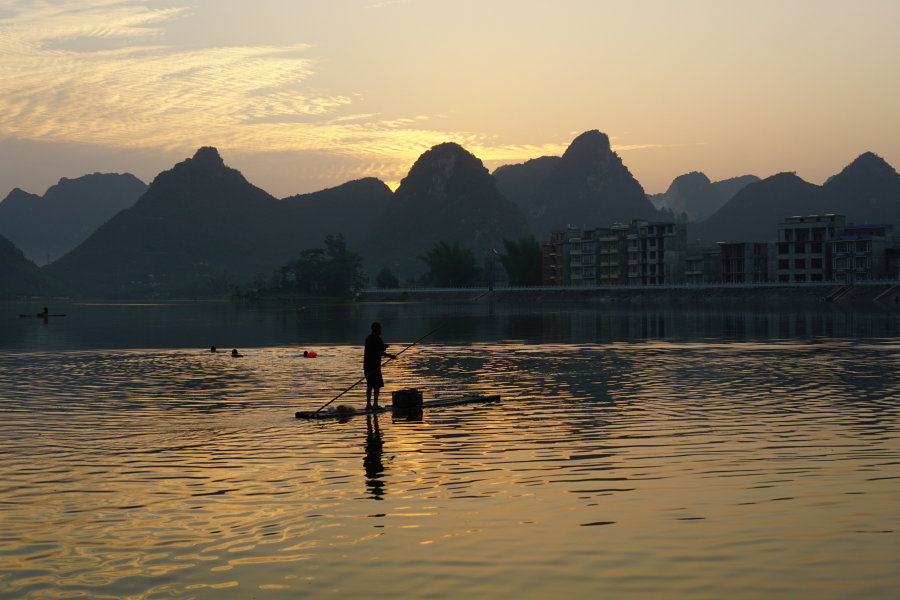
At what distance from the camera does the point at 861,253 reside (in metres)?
154

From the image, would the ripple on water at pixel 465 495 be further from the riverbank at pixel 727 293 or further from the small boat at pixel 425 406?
the riverbank at pixel 727 293

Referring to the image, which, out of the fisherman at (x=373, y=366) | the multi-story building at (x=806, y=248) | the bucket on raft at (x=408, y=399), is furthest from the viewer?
the multi-story building at (x=806, y=248)

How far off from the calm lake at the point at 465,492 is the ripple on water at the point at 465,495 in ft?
0.18

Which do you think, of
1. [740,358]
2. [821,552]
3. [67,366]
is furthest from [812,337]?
[821,552]

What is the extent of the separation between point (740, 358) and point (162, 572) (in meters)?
35.2

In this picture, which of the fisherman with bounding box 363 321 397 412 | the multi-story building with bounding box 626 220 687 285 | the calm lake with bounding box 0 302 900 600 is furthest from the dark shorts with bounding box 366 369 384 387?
the multi-story building with bounding box 626 220 687 285

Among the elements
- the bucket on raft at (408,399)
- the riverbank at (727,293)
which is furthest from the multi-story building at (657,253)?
the bucket on raft at (408,399)

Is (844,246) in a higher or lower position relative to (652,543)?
higher

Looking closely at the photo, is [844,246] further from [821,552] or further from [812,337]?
[821,552]

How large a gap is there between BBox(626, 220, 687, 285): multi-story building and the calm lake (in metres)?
156

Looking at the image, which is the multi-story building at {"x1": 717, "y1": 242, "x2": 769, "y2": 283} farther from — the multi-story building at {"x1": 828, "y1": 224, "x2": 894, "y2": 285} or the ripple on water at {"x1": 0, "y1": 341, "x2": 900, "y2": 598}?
the ripple on water at {"x1": 0, "y1": 341, "x2": 900, "y2": 598}

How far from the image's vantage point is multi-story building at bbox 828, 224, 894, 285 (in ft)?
505

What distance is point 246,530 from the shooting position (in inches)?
464

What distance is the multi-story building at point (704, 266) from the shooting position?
17938cm
